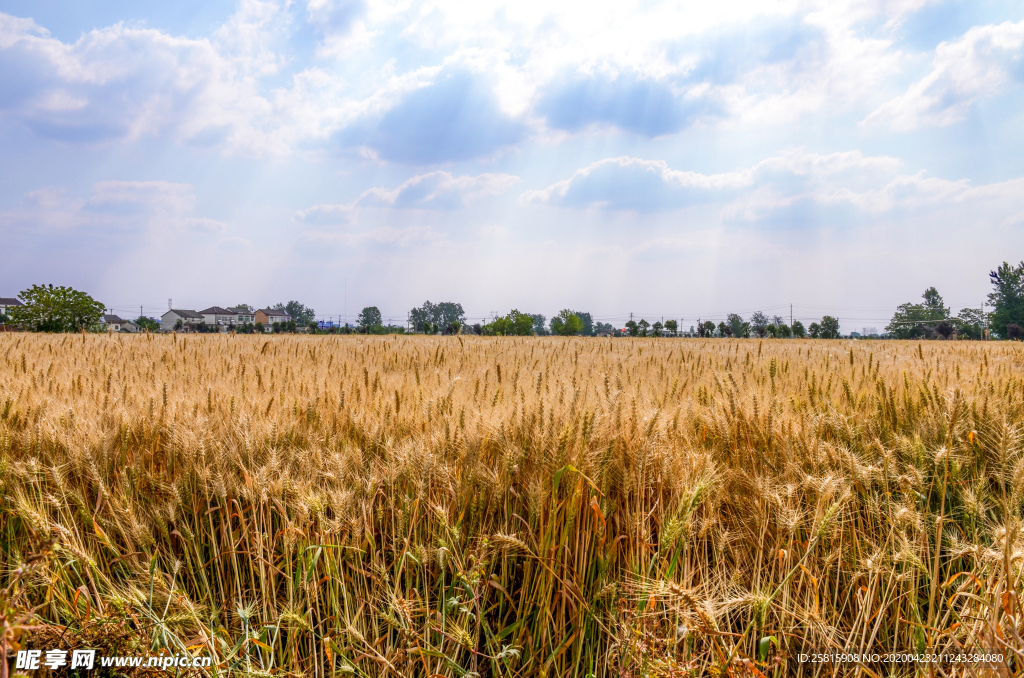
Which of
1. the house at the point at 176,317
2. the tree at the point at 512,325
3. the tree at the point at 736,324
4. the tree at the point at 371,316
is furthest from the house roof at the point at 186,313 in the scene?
the tree at the point at 736,324

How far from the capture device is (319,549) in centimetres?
137

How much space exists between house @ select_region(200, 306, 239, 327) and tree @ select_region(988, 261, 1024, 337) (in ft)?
458

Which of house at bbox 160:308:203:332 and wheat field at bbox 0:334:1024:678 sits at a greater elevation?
house at bbox 160:308:203:332

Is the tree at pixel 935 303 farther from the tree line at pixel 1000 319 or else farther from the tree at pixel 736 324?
the tree at pixel 736 324

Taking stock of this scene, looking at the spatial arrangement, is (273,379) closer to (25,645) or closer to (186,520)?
(186,520)

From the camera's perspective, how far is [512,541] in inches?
54.3

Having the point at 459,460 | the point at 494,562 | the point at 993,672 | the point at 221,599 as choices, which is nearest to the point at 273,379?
the point at 221,599

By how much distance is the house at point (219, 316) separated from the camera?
4665 inches

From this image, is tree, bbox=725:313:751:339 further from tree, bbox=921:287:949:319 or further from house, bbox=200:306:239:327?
house, bbox=200:306:239:327

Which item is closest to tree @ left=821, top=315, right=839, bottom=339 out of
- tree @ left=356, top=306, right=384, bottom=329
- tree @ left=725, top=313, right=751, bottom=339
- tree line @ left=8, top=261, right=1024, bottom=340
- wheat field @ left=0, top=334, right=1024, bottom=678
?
tree line @ left=8, top=261, right=1024, bottom=340

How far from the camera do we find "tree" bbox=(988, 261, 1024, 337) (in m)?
64.9

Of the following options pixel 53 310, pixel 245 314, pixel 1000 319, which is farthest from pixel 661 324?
pixel 245 314

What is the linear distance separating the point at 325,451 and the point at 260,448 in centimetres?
23

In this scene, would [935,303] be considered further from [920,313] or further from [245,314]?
[245,314]
